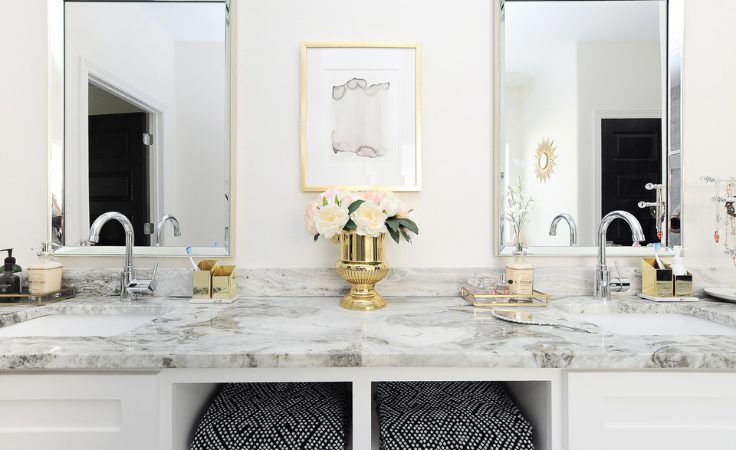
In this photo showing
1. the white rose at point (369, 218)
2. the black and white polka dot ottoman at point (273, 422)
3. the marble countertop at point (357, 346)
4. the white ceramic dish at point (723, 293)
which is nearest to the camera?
the marble countertop at point (357, 346)

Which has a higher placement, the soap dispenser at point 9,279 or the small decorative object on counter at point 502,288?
the soap dispenser at point 9,279

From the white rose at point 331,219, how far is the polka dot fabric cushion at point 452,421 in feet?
1.57

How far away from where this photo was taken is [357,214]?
1.15 m

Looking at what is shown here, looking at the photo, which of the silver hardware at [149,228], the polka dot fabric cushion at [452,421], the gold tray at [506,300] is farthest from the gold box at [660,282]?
the silver hardware at [149,228]

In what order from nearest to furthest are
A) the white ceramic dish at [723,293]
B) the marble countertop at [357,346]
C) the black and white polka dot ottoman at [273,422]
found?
the marble countertop at [357,346] → the black and white polka dot ottoman at [273,422] → the white ceramic dish at [723,293]

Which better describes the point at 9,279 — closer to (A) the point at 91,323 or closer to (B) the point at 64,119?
(A) the point at 91,323

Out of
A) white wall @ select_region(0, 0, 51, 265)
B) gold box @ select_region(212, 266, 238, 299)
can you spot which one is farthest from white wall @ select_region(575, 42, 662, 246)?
white wall @ select_region(0, 0, 51, 265)

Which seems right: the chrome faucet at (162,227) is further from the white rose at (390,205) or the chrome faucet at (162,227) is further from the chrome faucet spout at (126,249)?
the white rose at (390,205)

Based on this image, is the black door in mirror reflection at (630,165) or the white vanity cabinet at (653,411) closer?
the white vanity cabinet at (653,411)

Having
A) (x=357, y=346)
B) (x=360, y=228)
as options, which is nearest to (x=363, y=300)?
(x=360, y=228)

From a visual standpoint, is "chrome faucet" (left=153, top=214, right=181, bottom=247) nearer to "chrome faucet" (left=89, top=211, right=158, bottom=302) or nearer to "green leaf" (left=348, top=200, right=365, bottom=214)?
"chrome faucet" (left=89, top=211, right=158, bottom=302)

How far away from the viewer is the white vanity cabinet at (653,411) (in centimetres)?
81

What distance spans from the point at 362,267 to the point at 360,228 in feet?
0.40

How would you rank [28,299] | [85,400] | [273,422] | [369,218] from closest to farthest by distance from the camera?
[85,400], [273,422], [369,218], [28,299]
